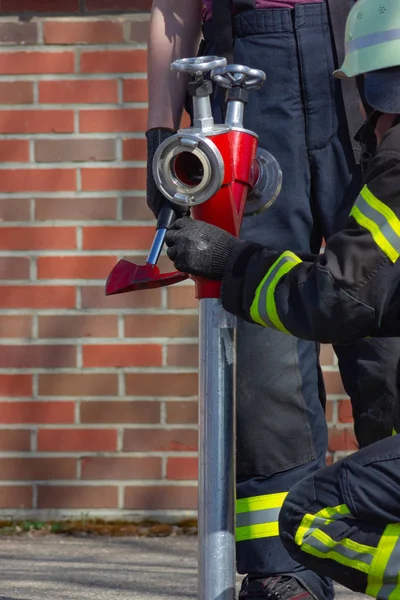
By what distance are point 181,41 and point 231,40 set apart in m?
0.18

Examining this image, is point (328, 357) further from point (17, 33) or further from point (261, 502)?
point (17, 33)

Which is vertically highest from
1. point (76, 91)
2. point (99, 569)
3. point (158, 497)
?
point (76, 91)

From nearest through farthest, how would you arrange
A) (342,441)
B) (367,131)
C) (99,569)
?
(367,131) < (99,569) < (342,441)

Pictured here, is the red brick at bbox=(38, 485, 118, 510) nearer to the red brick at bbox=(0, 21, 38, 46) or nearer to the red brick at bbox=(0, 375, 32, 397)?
the red brick at bbox=(0, 375, 32, 397)

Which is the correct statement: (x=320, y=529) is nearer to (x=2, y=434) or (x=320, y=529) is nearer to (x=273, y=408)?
(x=273, y=408)

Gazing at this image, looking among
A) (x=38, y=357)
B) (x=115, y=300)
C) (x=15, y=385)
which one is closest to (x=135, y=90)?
(x=115, y=300)

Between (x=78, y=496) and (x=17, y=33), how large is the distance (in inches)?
63.1

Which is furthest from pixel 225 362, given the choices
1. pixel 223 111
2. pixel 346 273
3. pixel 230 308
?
pixel 223 111

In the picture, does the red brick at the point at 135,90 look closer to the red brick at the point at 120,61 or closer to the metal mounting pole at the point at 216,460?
the red brick at the point at 120,61

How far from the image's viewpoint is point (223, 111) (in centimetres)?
259

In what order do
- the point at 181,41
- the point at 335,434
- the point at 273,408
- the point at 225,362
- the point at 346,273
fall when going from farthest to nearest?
the point at 335,434, the point at 181,41, the point at 273,408, the point at 225,362, the point at 346,273

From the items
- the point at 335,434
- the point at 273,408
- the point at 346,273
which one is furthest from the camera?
the point at 335,434

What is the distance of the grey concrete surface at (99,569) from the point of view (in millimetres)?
2951

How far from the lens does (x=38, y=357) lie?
12.3 ft
